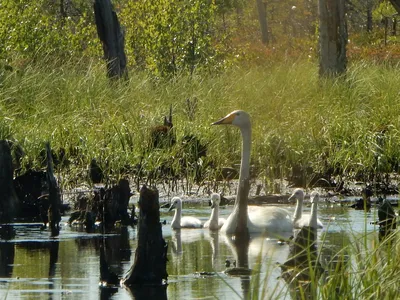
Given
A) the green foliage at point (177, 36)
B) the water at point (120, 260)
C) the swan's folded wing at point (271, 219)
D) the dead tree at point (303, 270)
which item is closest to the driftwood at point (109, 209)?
the water at point (120, 260)

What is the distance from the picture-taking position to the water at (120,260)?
26.0 ft

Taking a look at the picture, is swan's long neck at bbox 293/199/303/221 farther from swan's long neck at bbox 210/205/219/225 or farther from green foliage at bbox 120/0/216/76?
green foliage at bbox 120/0/216/76

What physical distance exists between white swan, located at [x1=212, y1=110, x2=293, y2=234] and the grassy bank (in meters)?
2.57

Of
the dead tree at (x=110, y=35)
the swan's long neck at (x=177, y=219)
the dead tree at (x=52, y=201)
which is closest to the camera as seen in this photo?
the dead tree at (x=52, y=201)

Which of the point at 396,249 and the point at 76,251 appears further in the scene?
the point at 76,251

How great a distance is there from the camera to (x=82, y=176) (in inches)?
551

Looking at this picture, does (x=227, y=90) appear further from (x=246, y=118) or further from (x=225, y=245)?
(x=225, y=245)

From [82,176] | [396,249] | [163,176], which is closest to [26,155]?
[82,176]

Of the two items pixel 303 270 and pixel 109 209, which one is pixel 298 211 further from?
pixel 303 270

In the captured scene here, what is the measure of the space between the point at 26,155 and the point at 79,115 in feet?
8.49

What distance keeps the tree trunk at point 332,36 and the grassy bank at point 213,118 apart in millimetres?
791

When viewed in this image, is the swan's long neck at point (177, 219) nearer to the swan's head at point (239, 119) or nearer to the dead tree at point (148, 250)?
the swan's head at point (239, 119)

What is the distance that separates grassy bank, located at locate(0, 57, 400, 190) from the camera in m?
14.3

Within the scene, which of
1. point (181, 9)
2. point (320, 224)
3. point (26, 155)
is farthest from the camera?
point (181, 9)
